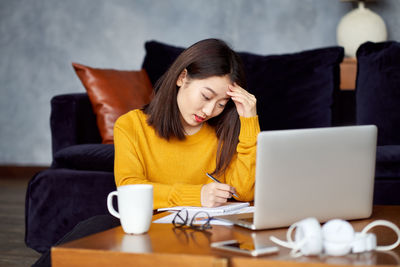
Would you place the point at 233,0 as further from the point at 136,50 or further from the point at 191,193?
the point at 191,193

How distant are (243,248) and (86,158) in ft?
4.53

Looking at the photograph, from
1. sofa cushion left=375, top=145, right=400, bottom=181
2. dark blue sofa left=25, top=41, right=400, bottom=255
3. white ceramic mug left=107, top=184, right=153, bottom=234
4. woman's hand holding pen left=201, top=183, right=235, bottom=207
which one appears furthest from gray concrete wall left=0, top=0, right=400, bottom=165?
white ceramic mug left=107, top=184, right=153, bottom=234

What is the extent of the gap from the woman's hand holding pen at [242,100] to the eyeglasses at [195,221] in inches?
17.6

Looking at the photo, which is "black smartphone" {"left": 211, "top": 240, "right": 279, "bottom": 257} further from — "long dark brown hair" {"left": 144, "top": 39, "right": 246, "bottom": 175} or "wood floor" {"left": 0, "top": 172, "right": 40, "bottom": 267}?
"wood floor" {"left": 0, "top": 172, "right": 40, "bottom": 267}

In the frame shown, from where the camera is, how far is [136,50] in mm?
4191

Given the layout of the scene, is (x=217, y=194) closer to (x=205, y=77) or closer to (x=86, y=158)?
(x=205, y=77)

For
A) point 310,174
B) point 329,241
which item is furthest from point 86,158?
point 329,241

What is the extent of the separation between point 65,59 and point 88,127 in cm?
218

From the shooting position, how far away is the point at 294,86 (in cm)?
241

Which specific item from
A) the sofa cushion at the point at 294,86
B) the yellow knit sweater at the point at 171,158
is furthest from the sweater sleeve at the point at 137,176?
the sofa cushion at the point at 294,86

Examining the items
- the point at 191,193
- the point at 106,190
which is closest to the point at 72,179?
the point at 106,190

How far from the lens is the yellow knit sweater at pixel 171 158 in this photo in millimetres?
1408

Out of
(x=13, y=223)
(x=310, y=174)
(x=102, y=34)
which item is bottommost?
(x=13, y=223)

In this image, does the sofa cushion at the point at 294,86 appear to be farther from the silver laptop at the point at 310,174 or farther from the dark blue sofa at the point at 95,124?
the silver laptop at the point at 310,174
